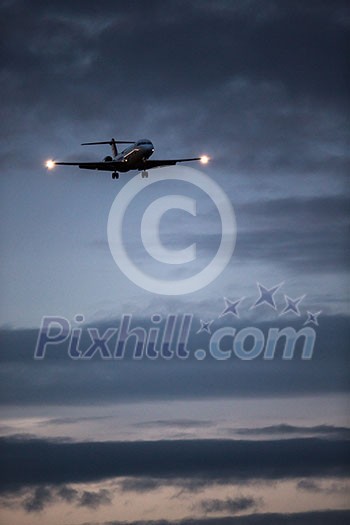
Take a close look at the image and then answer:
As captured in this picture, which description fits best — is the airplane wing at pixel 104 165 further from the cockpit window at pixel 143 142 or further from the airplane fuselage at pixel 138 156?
the cockpit window at pixel 143 142

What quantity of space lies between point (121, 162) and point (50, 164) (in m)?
42.9

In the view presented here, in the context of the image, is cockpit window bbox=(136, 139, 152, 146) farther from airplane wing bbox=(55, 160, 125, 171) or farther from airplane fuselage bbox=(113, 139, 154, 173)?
airplane wing bbox=(55, 160, 125, 171)

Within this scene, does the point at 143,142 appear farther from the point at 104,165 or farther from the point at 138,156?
the point at 104,165

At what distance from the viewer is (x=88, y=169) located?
175000 millimetres

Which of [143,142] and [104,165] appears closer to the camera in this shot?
[104,165]

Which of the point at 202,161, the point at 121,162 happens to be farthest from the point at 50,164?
the point at 121,162

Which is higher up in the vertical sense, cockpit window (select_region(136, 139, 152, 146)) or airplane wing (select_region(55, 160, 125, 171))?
cockpit window (select_region(136, 139, 152, 146))

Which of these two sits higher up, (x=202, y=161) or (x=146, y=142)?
(x=146, y=142)

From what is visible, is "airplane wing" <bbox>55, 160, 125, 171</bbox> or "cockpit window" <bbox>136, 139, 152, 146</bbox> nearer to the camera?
"airplane wing" <bbox>55, 160, 125, 171</bbox>

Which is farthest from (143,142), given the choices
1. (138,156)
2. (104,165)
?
(104,165)

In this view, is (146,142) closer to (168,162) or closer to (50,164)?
(168,162)

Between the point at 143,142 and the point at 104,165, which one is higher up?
the point at 143,142

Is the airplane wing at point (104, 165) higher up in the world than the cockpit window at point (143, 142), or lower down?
lower down

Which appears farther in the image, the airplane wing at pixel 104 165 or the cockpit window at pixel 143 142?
the cockpit window at pixel 143 142
